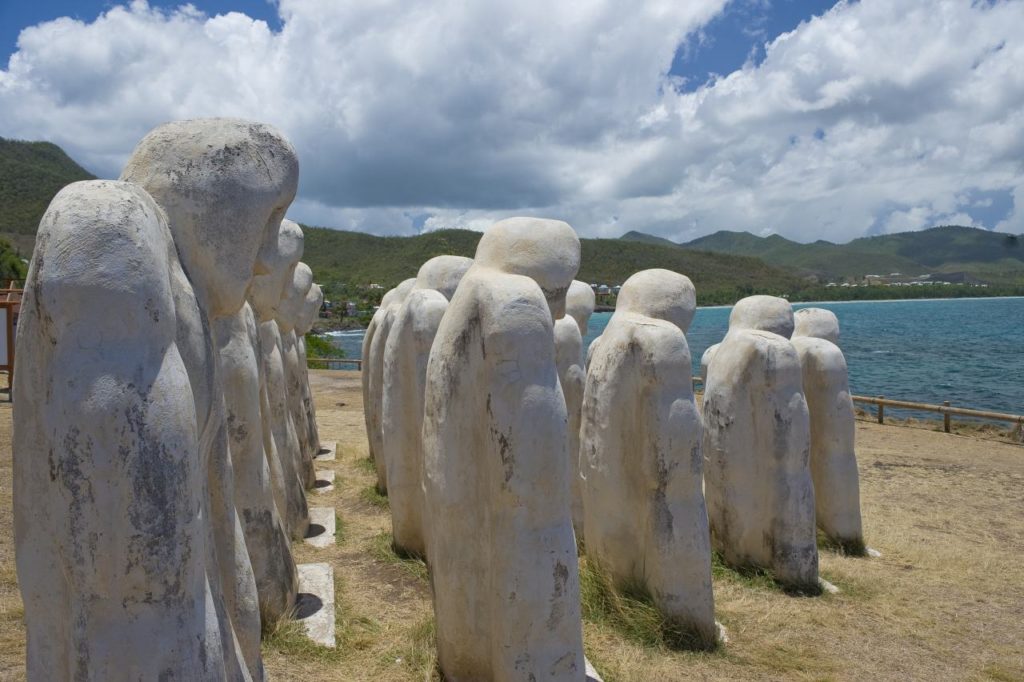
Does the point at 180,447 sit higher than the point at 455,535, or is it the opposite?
the point at 180,447

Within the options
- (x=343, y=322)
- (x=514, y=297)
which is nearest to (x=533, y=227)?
(x=514, y=297)

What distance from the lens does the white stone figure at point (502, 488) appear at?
10.7 ft

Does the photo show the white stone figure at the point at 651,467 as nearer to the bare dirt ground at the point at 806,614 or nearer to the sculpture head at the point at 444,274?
the bare dirt ground at the point at 806,614

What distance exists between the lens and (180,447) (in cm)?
178

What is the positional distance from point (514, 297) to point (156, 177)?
4.92 feet

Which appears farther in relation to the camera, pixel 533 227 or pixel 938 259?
pixel 938 259

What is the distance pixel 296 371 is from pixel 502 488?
238 inches

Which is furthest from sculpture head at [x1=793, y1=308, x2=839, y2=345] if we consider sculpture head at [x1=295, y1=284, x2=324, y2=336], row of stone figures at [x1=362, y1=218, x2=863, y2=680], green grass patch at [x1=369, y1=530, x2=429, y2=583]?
sculpture head at [x1=295, y1=284, x2=324, y2=336]

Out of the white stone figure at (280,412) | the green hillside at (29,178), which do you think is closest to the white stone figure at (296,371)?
the white stone figure at (280,412)

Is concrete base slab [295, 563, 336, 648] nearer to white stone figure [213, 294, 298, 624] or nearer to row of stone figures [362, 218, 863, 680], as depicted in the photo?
white stone figure [213, 294, 298, 624]

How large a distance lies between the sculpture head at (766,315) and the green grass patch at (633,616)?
8.70ft

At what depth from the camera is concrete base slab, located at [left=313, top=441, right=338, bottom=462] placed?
10398 millimetres

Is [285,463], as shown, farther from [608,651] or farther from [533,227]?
[533,227]

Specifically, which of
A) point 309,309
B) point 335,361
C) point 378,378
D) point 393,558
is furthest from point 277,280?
point 335,361
